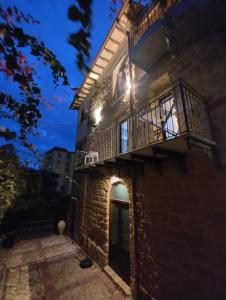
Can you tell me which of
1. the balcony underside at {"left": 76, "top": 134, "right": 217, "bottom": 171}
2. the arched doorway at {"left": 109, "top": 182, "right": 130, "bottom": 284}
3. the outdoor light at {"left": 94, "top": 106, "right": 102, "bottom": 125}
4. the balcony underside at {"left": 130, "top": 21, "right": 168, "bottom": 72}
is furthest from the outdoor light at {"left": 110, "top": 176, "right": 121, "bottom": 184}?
the balcony underside at {"left": 130, "top": 21, "right": 168, "bottom": 72}

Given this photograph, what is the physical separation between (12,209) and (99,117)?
8037 millimetres

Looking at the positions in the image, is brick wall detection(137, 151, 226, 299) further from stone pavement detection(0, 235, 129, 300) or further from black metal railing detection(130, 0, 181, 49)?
black metal railing detection(130, 0, 181, 49)

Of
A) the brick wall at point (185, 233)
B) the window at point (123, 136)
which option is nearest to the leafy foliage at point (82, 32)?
the brick wall at point (185, 233)

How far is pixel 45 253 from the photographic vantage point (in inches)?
282

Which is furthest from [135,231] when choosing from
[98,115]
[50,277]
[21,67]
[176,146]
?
[98,115]

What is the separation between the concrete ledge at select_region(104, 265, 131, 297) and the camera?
4.45 m

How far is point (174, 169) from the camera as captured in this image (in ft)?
11.9

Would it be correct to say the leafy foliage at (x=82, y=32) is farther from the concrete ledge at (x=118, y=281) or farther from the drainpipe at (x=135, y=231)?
the concrete ledge at (x=118, y=281)

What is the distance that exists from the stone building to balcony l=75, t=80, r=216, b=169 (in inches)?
1.1

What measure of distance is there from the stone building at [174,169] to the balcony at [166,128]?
0.09 ft

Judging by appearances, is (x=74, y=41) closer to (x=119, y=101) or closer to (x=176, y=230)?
(x=176, y=230)

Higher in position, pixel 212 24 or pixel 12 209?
pixel 212 24

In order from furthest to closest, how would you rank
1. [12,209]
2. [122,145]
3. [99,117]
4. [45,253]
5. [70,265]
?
[12,209] < [99,117] < [45,253] < [122,145] < [70,265]

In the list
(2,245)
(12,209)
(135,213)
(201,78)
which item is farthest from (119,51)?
(2,245)
